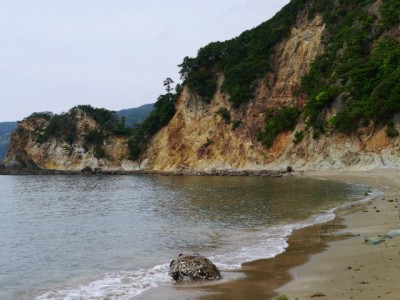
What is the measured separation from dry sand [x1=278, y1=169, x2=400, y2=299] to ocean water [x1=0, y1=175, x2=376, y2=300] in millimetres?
2054

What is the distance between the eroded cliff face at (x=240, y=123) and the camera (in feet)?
231

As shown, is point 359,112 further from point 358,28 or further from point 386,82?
point 358,28

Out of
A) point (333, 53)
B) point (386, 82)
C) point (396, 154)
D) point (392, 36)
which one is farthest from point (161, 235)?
point (333, 53)

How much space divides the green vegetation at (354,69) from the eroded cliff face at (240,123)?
4.21 m

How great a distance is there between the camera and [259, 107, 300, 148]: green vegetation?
65000 mm

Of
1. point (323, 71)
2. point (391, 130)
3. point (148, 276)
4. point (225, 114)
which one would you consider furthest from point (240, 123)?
point (148, 276)

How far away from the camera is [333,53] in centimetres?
6366

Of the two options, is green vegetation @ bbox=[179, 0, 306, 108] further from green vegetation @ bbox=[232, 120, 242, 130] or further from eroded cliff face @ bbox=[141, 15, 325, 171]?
green vegetation @ bbox=[232, 120, 242, 130]

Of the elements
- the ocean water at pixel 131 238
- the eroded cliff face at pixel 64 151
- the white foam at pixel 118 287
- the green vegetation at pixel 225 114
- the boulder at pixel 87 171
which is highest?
the green vegetation at pixel 225 114

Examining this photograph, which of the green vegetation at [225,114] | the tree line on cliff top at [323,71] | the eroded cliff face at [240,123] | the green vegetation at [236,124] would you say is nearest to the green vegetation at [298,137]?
the tree line on cliff top at [323,71]

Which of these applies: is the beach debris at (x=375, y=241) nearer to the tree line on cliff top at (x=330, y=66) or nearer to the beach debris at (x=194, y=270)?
the beach debris at (x=194, y=270)

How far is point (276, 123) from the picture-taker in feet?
219

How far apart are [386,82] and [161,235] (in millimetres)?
37627

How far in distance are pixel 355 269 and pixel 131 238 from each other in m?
9.84
